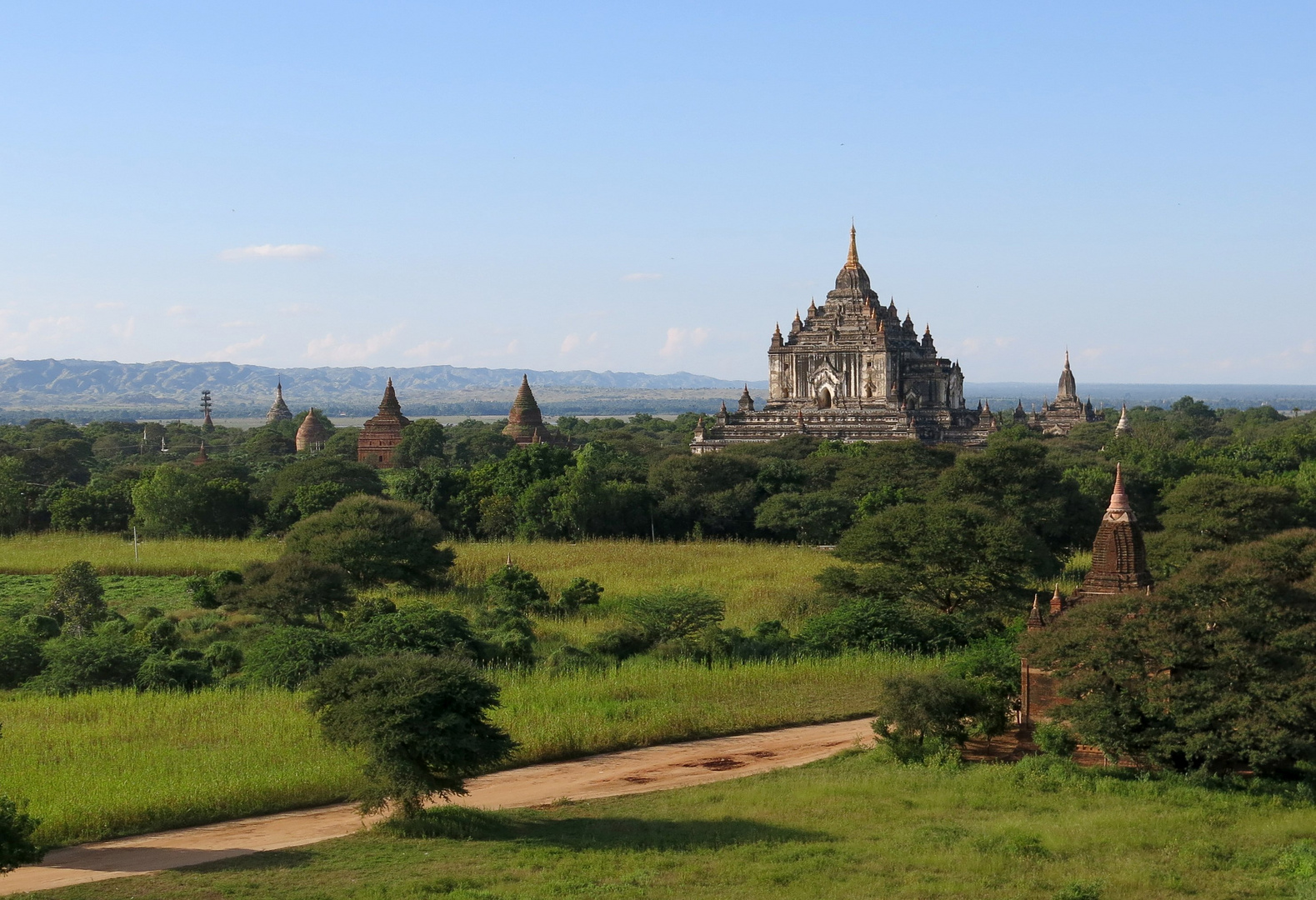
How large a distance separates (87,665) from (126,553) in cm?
2146

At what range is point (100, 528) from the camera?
5981cm

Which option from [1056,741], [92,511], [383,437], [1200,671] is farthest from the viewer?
[383,437]

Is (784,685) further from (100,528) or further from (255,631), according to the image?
(100,528)

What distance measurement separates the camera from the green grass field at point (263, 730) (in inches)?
907

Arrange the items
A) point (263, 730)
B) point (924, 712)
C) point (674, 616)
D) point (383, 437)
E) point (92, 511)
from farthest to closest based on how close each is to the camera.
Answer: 1. point (383, 437)
2. point (92, 511)
3. point (674, 616)
4. point (263, 730)
5. point (924, 712)

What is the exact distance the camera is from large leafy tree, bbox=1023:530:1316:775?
23062mm

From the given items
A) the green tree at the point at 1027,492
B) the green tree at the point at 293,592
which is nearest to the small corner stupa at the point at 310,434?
the green tree at the point at 1027,492

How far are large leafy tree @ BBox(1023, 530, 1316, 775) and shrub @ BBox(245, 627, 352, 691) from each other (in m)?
16.0

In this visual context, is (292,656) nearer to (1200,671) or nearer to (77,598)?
(77,598)

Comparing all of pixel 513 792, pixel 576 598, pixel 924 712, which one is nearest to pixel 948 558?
pixel 576 598

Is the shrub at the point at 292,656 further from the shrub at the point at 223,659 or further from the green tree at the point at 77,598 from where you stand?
A: the green tree at the point at 77,598

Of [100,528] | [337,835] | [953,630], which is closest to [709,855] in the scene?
[337,835]

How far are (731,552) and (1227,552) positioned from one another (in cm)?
2711

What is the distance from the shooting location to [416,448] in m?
Answer: 94.2
